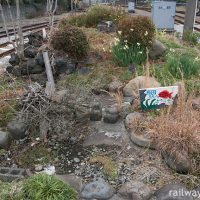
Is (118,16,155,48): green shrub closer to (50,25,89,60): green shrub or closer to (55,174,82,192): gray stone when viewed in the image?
(50,25,89,60): green shrub

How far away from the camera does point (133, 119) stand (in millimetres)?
4969

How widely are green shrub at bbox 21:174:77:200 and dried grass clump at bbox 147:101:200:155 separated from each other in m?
1.25

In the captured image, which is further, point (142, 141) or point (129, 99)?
point (129, 99)

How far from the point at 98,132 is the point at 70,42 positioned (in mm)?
2706

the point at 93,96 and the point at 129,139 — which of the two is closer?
the point at 129,139

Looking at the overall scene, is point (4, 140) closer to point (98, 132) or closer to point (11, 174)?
point (11, 174)

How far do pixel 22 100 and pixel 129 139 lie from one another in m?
1.56

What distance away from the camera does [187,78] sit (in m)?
6.38

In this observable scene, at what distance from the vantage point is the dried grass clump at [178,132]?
420cm

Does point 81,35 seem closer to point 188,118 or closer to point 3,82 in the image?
point 3,82

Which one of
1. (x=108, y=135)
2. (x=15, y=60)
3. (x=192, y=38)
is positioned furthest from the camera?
(x=192, y=38)

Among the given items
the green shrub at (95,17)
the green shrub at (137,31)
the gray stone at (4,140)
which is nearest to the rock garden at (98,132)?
the gray stone at (4,140)

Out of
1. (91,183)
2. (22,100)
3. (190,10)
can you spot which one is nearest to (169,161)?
(91,183)

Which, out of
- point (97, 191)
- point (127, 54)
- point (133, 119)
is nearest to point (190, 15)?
point (127, 54)
